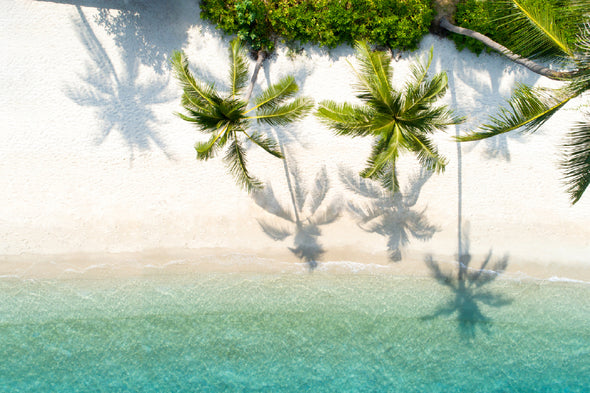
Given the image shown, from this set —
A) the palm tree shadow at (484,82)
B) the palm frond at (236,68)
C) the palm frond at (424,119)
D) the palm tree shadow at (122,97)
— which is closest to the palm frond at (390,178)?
the palm frond at (424,119)

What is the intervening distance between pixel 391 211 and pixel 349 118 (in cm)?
390

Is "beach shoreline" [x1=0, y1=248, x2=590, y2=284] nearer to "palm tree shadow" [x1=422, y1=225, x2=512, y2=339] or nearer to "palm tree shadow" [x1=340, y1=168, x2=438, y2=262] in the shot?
"palm tree shadow" [x1=422, y1=225, x2=512, y2=339]

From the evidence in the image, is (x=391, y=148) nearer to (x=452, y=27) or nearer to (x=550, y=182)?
(x=452, y=27)

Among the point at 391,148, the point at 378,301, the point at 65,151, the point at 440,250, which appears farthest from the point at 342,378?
the point at 65,151

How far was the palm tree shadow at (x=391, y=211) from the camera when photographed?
10562 mm

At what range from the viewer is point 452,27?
32.4 ft

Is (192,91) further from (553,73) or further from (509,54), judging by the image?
(553,73)

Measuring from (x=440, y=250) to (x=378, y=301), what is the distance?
215 cm

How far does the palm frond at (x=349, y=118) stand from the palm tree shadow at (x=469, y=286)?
16.0ft

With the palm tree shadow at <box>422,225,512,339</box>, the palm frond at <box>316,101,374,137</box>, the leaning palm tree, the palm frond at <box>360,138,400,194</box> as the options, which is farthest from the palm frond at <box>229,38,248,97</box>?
the palm tree shadow at <box>422,225,512,339</box>

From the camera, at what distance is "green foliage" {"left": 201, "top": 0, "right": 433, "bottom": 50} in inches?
389

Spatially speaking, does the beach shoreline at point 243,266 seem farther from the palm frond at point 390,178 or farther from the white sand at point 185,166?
the palm frond at point 390,178

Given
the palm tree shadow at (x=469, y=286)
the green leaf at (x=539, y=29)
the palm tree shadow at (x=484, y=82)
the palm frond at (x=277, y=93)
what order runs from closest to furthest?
the green leaf at (x=539, y=29)
the palm frond at (x=277, y=93)
the palm tree shadow at (x=484, y=82)
the palm tree shadow at (x=469, y=286)

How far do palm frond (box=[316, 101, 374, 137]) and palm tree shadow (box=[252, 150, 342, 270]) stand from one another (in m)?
2.98
